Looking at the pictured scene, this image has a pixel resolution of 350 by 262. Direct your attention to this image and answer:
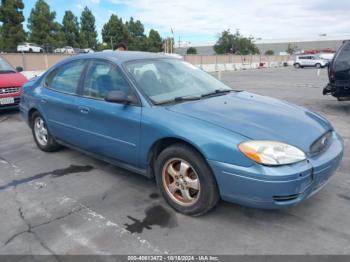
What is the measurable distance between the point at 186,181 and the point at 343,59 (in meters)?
7.15

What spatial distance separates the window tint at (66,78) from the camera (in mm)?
4448

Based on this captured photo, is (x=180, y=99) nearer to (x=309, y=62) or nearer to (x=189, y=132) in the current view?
(x=189, y=132)

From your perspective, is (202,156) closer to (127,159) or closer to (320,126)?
(127,159)

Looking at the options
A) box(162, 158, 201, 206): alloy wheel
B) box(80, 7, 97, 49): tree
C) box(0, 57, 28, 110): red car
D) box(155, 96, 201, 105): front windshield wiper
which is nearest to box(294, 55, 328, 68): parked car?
box(80, 7, 97, 49): tree

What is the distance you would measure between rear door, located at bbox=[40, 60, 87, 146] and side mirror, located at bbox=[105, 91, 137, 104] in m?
0.91

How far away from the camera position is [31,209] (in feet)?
11.6

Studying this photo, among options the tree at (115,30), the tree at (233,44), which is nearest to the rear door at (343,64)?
the tree at (115,30)

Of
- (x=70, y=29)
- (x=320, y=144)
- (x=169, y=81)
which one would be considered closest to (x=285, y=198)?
(x=320, y=144)

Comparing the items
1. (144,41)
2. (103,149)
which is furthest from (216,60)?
(103,149)

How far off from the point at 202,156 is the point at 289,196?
82 centimetres

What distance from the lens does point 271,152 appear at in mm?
2791

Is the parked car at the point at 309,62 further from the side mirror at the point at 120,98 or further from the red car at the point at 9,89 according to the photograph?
the side mirror at the point at 120,98

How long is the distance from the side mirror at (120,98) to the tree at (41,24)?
45.4m

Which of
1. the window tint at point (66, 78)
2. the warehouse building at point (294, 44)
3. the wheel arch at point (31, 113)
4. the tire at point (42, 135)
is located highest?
the warehouse building at point (294, 44)
